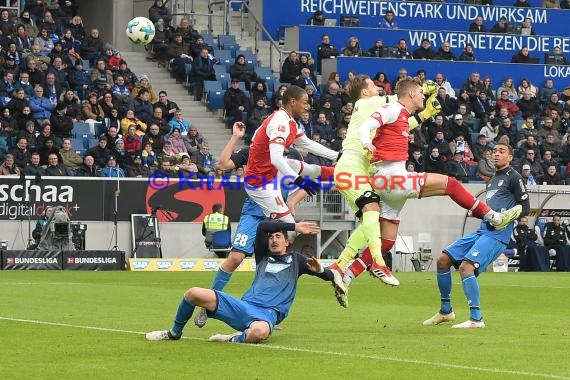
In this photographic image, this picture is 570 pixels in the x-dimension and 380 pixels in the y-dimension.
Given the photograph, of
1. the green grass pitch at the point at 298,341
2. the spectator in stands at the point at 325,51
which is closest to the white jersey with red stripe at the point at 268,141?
the green grass pitch at the point at 298,341

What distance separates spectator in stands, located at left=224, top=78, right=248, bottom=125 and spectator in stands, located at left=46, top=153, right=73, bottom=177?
6.41 metres

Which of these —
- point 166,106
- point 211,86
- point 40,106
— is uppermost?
point 211,86

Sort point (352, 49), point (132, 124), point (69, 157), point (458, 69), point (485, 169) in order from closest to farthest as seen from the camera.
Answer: point (69, 157), point (132, 124), point (485, 169), point (352, 49), point (458, 69)

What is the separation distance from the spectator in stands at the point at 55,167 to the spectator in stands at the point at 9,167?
0.70 m

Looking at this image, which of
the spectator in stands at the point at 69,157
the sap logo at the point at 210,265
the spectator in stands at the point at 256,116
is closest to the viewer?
the sap logo at the point at 210,265

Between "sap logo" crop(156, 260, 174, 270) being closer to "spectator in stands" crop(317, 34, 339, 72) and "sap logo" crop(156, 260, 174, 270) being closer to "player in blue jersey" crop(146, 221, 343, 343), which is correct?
"spectator in stands" crop(317, 34, 339, 72)

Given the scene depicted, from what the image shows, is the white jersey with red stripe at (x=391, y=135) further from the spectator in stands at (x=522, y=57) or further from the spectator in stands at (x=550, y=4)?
the spectator in stands at (x=550, y=4)

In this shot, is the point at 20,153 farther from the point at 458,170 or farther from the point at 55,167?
the point at 458,170

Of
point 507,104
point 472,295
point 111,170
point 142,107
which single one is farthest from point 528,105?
point 472,295

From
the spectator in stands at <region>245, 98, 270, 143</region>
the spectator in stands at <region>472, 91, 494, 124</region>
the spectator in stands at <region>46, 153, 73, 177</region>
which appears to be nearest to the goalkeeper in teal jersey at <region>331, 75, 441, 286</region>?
the spectator in stands at <region>46, 153, 73, 177</region>

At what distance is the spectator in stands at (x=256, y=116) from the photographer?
34228 millimetres

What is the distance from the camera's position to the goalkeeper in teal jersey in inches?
552

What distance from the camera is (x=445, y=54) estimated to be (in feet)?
135

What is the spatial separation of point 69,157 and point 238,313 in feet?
65.4
